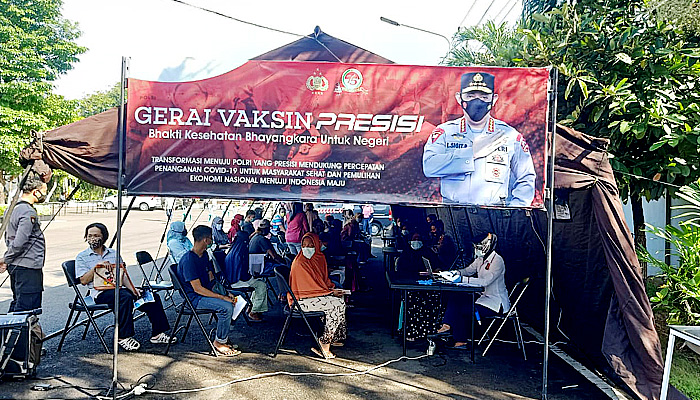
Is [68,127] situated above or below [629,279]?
above

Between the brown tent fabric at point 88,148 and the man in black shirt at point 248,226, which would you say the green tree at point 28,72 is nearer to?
the man in black shirt at point 248,226

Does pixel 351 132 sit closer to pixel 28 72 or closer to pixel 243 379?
pixel 243 379

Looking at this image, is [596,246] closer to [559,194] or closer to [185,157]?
[559,194]

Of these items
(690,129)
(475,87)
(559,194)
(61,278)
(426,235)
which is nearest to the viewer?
(475,87)

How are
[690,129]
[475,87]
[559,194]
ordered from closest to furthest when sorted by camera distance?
[475,87] < [690,129] < [559,194]

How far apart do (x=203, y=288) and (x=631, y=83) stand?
4.86 m

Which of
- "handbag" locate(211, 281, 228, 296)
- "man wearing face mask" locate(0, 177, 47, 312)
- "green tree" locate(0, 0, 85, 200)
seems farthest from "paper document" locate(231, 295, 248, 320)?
"green tree" locate(0, 0, 85, 200)

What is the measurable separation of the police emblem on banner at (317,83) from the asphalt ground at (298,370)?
8.45ft

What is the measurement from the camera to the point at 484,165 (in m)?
4.68

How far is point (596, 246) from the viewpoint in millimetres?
5734

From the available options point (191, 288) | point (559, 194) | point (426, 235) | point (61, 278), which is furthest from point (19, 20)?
point (559, 194)

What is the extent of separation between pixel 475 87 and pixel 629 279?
1.99 metres

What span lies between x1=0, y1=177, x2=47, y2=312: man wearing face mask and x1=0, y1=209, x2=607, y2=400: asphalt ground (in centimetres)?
69

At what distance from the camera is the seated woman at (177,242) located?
8.32 m
